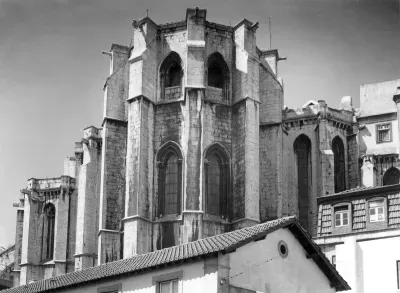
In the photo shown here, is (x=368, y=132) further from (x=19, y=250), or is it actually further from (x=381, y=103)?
(x=19, y=250)

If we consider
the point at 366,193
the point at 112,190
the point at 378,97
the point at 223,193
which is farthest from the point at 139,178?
the point at 378,97

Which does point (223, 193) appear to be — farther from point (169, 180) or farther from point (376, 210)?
→ point (376, 210)

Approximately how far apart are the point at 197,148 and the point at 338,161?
43.6 ft

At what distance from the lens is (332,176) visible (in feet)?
199

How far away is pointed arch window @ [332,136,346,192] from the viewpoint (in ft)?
208

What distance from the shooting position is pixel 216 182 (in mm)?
55250

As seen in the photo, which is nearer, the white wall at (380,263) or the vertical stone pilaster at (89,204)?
the white wall at (380,263)

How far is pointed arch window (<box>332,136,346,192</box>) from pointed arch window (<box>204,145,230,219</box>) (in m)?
10.8

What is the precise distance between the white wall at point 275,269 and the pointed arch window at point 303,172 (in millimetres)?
27500

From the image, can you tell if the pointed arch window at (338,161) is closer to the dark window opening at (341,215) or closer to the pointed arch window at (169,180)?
the pointed arch window at (169,180)

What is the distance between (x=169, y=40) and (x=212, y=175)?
8.81 metres

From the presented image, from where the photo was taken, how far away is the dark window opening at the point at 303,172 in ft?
202

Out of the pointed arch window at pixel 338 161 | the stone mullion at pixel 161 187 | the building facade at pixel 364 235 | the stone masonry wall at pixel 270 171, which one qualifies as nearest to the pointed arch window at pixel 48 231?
the stone mullion at pixel 161 187

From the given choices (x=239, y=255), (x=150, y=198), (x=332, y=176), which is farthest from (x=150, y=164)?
(x=239, y=255)
